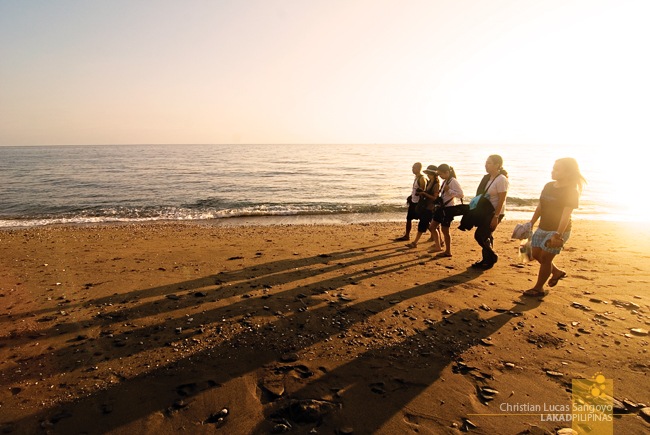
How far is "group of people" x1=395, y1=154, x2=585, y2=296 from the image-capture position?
534cm

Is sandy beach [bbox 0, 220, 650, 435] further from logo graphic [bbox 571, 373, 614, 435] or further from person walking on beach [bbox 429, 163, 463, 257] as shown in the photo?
person walking on beach [bbox 429, 163, 463, 257]

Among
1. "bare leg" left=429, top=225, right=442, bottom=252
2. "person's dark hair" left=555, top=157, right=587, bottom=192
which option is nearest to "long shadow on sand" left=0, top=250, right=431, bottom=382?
"bare leg" left=429, top=225, right=442, bottom=252

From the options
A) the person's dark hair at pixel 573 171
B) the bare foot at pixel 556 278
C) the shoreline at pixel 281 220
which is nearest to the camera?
the person's dark hair at pixel 573 171

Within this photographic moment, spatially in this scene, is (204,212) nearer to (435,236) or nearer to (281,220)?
(281,220)

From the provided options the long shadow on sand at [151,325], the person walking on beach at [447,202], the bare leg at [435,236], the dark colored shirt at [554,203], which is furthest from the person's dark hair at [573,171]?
the bare leg at [435,236]

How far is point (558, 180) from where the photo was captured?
5.44 meters

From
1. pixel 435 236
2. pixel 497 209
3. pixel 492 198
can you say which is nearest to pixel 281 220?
pixel 435 236

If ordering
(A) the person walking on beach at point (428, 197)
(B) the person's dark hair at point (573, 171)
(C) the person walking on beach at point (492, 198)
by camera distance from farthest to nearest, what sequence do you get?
(A) the person walking on beach at point (428, 197)
(C) the person walking on beach at point (492, 198)
(B) the person's dark hair at point (573, 171)

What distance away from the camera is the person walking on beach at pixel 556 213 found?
17.3 feet

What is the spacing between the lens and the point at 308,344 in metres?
4.45

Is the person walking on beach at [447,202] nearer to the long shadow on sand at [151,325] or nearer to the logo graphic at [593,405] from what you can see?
the long shadow on sand at [151,325]

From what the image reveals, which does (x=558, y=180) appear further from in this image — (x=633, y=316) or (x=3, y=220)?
(x=3, y=220)

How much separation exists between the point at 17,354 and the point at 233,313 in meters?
2.69

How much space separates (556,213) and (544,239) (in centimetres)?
50
